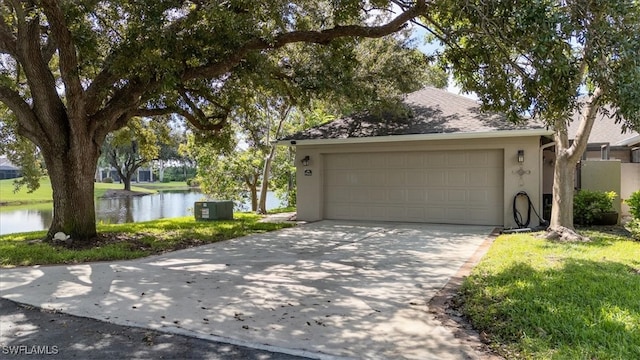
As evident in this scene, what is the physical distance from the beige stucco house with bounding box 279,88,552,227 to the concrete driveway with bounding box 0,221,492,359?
3.31 m

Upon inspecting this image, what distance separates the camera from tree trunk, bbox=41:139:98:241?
844cm

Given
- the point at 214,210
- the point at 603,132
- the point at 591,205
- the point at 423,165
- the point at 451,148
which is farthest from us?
the point at 603,132

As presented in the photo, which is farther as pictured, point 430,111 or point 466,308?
point 430,111

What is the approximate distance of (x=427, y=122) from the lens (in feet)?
40.0

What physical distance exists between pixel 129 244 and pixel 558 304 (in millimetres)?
7208

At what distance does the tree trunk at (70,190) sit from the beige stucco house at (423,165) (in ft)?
19.6

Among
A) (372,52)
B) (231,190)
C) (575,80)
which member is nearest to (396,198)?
(372,52)

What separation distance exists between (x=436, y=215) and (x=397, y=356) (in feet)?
29.4

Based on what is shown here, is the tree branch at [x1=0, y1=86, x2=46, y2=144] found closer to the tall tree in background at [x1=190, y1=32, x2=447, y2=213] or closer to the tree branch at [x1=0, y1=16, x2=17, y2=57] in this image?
the tree branch at [x1=0, y1=16, x2=17, y2=57]

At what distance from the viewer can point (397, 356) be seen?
341 cm

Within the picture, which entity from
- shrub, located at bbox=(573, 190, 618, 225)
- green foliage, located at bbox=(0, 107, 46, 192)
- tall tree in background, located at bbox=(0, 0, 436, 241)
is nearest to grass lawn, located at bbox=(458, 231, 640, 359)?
shrub, located at bbox=(573, 190, 618, 225)

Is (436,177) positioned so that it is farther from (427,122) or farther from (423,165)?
(427,122)

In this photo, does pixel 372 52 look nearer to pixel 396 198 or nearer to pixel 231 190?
pixel 396 198

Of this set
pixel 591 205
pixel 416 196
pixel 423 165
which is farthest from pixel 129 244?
pixel 591 205
